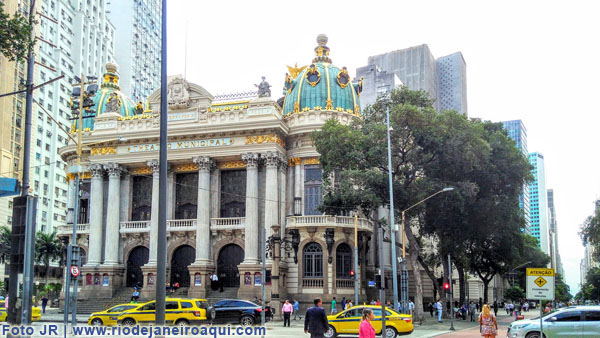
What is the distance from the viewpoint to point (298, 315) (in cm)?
4294

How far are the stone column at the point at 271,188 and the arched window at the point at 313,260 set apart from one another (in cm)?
308

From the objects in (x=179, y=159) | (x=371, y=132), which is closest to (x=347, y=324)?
(x=371, y=132)

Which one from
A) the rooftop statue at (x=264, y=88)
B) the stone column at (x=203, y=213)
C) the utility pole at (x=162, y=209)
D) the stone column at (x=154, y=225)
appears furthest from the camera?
the rooftop statue at (x=264, y=88)

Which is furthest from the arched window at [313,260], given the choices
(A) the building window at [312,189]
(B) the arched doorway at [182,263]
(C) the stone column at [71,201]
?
(C) the stone column at [71,201]

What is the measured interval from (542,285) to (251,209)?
97.5ft

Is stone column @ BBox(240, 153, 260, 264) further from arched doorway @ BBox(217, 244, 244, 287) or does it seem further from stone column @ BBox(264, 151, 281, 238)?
arched doorway @ BBox(217, 244, 244, 287)

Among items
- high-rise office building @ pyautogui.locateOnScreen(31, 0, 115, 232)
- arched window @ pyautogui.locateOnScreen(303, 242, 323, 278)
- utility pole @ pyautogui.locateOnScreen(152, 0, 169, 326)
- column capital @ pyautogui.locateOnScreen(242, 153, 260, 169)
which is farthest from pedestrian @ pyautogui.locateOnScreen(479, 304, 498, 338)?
high-rise office building @ pyautogui.locateOnScreen(31, 0, 115, 232)

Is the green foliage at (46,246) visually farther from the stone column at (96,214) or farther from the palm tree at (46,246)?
the stone column at (96,214)

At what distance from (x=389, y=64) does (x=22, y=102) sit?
55.5 metres

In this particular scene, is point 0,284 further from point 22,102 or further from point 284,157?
point 284,157

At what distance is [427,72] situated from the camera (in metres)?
101

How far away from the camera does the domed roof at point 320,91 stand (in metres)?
48.6

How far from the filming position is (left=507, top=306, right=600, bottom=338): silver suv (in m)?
21.6

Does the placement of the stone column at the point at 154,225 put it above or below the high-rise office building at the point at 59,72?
below
